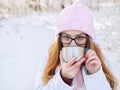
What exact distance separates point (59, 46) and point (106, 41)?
13.3 ft

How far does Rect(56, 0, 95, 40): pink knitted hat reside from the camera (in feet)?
6.19

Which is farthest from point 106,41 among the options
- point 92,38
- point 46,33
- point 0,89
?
point 92,38

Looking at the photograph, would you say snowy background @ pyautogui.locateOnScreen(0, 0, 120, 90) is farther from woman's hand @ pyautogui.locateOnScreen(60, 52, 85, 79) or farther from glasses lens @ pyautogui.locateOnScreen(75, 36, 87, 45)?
woman's hand @ pyautogui.locateOnScreen(60, 52, 85, 79)

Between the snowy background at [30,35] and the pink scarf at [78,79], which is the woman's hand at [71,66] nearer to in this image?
the pink scarf at [78,79]

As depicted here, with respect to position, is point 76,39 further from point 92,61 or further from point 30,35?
point 30,35

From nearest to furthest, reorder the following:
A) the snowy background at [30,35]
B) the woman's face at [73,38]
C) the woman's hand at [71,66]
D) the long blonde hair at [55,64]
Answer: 1. the woman's hand at [71,66]
2. the woman's face at [73,38]
3. the long blonde hair at [55,64]
4. the snowy background at [30,35]

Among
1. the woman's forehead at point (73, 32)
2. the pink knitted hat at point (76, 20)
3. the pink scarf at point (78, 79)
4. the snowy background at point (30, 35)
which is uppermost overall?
the pink knitted hat at point (76, 20)

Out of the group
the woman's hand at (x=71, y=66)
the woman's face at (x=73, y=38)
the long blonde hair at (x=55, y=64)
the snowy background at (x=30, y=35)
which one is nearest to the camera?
the woman's hand at (x=71, y=66)

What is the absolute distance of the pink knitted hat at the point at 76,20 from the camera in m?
1.89

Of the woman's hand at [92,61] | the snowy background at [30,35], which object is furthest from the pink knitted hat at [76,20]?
the snowy background at [30,35]

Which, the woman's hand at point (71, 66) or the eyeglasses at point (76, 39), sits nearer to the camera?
the woman's hand at point (71, 66)

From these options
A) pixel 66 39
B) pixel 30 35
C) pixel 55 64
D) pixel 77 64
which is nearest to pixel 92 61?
pixel 77 64

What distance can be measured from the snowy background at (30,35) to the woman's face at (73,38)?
84.5 inches

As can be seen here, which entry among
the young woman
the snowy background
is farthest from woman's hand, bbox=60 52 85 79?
the snowy background
